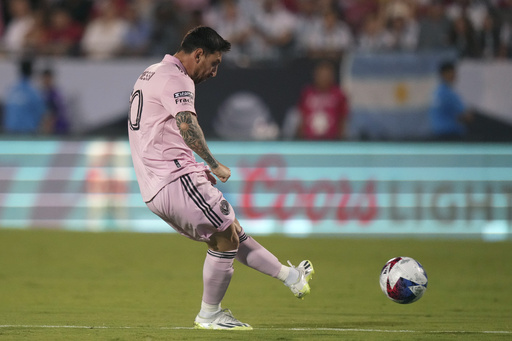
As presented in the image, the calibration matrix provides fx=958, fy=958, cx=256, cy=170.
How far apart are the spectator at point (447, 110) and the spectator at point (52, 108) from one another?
5773 millimetres

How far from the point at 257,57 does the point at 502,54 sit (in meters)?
3.84

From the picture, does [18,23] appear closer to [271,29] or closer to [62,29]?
[62,29]

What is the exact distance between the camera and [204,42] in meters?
6.58

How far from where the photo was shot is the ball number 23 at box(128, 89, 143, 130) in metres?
6.55

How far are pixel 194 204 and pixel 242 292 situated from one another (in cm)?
308

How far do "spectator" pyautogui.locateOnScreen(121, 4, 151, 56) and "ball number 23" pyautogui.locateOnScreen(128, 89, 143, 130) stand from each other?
9102mm

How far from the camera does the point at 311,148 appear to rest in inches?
577

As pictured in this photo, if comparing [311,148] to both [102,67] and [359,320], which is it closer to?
[102,67]

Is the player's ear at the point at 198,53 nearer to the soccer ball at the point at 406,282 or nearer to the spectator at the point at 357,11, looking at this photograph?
the soccer ball at the point at 406,282

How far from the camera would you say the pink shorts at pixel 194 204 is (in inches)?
254

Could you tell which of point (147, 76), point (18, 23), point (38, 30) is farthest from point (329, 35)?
point (147, 76)

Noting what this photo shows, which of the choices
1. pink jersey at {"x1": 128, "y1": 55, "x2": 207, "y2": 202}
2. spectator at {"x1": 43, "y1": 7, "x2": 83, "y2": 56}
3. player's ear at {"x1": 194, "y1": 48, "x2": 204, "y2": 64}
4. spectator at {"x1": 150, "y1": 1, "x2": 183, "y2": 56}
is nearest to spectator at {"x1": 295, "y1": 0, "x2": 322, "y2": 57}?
spectator at {"x1": 150, "y1": 1, "x2": 183, "y2": 56}

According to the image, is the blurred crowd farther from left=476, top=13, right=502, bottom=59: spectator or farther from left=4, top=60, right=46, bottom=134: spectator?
left=4, top=60, right=46, bottom=134: spectator

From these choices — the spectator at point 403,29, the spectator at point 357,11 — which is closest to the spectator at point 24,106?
the spectator at point 357,11
